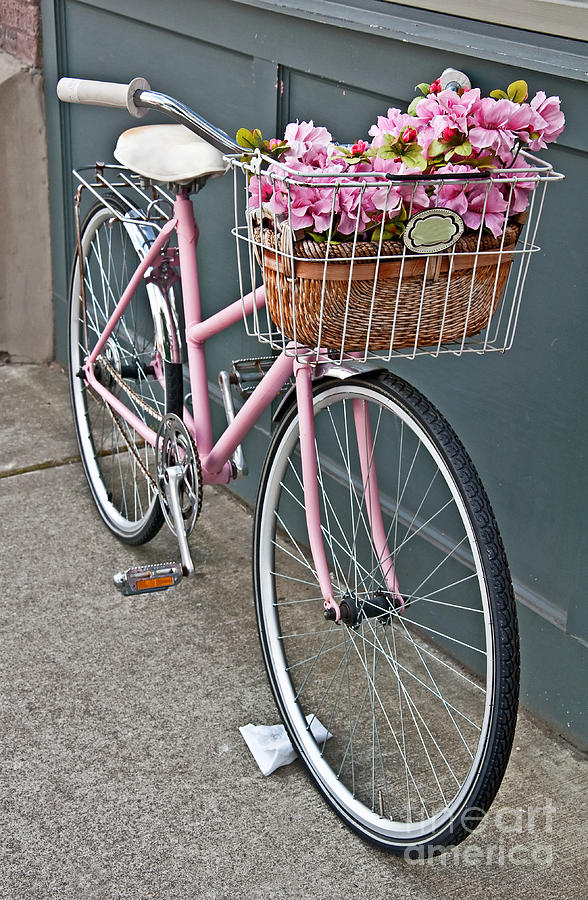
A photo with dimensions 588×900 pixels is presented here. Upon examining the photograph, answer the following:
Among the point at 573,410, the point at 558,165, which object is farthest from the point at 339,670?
the point at 558,165

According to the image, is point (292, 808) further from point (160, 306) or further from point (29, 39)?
point (29, 39)

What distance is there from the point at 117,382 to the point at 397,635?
3.76 feet

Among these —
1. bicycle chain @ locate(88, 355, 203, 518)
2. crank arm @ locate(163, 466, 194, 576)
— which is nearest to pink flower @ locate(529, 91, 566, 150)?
bicycle chain @ locate(88, 355, 203, 518)

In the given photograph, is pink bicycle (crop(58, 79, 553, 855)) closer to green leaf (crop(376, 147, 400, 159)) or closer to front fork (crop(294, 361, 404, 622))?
front fork (crop(294, 361, 404, 622))

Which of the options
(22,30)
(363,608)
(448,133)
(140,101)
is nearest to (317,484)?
(363,608)

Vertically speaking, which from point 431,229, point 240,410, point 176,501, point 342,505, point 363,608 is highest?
point 431,229

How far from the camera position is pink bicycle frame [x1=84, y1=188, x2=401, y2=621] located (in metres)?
2.16

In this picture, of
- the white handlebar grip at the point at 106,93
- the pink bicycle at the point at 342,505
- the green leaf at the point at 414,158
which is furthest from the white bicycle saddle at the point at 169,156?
the green leaf at the point at 414,158

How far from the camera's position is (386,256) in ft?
5.49

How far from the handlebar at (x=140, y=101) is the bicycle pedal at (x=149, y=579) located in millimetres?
1046

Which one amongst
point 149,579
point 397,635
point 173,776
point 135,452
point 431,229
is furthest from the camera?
point 135,452

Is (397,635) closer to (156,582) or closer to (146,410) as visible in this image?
(156,582)

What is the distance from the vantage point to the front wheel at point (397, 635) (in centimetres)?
189

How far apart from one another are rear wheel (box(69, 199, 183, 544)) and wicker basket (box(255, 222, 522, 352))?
1011 millimetres
